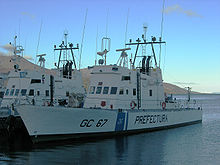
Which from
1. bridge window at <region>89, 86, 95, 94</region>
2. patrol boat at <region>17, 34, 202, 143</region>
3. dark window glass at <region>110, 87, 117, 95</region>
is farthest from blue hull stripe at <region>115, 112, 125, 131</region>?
bridge window at <region>89, 86, 95, 94</region>

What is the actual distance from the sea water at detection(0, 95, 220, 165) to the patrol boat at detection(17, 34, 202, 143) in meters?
0.86

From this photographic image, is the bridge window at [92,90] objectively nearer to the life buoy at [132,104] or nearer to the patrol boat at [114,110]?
the patrol boat at [114,110]

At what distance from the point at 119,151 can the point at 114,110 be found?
417 centimetres

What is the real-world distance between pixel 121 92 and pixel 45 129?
7014 mm

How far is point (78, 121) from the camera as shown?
18.9 m

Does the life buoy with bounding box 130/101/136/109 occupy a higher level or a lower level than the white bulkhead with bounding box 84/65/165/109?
lower

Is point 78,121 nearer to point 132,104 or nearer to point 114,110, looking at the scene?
point 114,110

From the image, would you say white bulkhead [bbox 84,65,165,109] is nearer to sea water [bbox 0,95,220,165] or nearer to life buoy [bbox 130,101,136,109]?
life buoy [bbox 130,101,136,109]

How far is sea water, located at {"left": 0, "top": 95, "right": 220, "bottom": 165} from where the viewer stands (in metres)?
14.9

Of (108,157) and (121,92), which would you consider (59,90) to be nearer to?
(121,92)

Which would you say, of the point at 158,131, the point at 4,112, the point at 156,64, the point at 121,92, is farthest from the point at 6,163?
the point at 156,64

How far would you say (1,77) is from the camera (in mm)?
32344

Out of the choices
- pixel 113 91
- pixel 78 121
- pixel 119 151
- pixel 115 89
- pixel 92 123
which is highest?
pixel 115 89

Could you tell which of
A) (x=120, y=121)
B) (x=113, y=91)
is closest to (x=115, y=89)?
(x=113, y=91)
